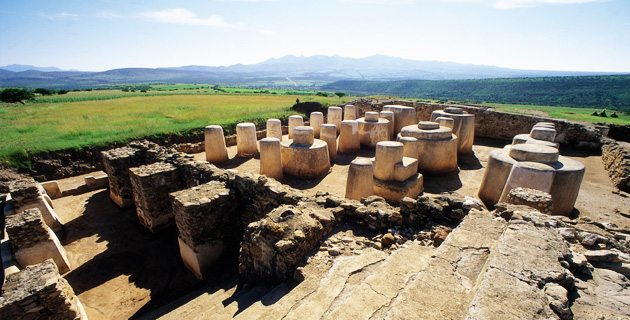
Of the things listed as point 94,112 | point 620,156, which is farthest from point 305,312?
point 94,112

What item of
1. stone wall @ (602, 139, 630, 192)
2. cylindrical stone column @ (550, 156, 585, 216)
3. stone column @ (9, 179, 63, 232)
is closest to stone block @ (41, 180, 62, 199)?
stone column @ (9, 179, 63, 232)

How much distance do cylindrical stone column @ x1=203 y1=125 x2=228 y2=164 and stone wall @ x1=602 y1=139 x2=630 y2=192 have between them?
16.5 meters

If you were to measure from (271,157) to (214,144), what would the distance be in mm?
3895

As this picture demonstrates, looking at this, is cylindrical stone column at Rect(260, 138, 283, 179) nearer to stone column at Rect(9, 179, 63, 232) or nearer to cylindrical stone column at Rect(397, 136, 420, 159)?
cylindrical stone column at Rect(397, 136, 420, 159)

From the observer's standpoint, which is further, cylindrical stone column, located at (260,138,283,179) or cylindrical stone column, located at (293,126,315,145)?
cylindrical stone column, located at (293,126,315,145)

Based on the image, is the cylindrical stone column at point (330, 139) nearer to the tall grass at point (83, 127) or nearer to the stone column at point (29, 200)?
the tall grass at point (83, 127)

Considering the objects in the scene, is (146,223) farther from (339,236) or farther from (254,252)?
(339,236)

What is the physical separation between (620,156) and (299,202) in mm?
13561

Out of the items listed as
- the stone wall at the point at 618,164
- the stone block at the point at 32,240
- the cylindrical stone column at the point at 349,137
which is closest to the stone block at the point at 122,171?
the stone block at the point at 32,240

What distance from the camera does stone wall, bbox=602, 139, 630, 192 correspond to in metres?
9.95

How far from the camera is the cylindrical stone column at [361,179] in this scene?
28.3 feet

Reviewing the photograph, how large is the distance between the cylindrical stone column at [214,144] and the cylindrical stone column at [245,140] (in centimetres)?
100

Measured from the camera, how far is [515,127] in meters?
16.7

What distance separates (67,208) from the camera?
408 inches
